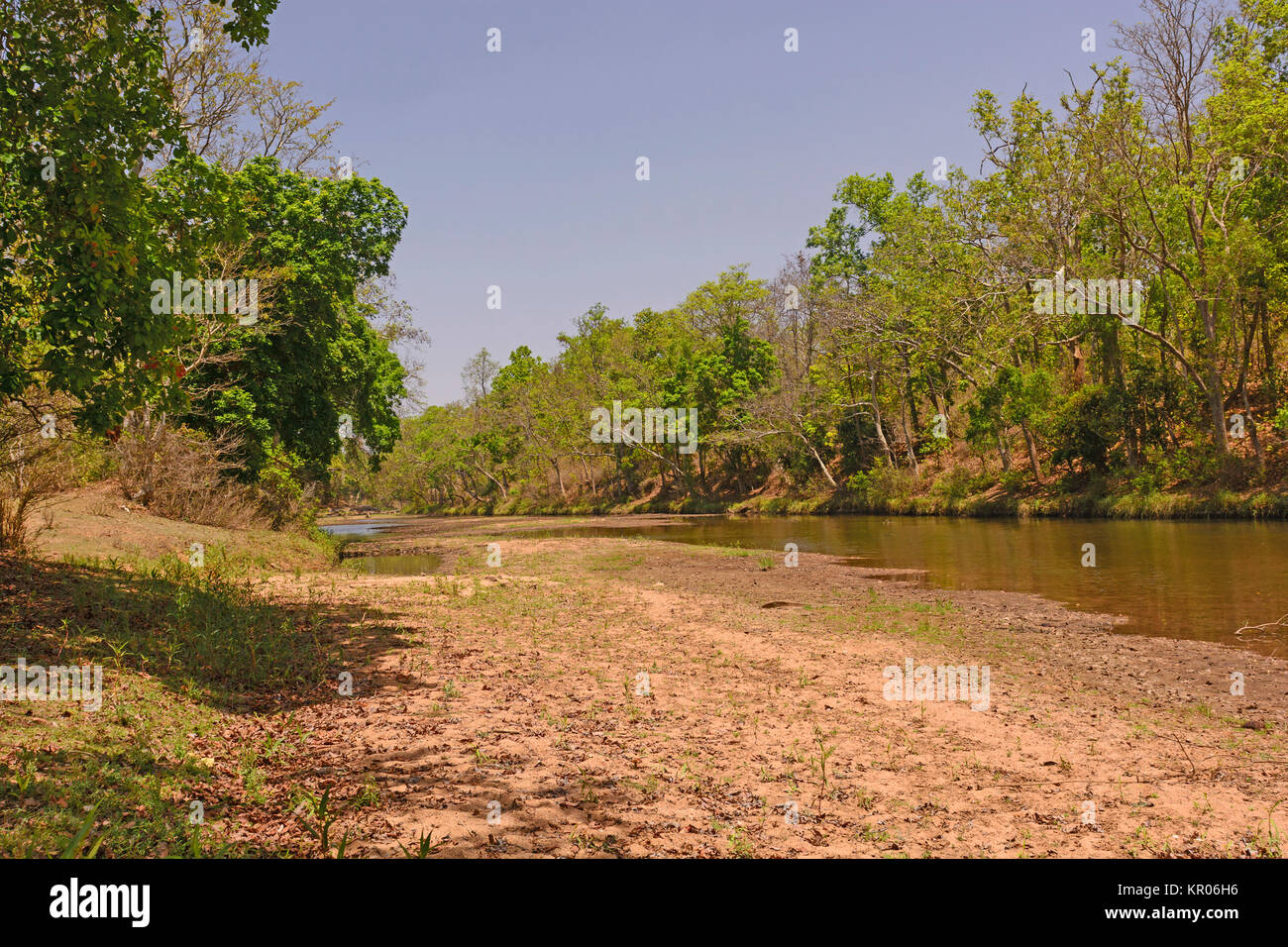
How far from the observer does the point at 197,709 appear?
673cm

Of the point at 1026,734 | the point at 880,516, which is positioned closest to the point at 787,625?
the point at 1026,734

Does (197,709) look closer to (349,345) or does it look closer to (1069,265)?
(349,345)

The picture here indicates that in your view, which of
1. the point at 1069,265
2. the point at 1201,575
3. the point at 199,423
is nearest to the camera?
the point at 1201,575

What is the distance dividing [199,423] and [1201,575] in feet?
93.2

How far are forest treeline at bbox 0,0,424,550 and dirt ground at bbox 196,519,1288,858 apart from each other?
4931mm
